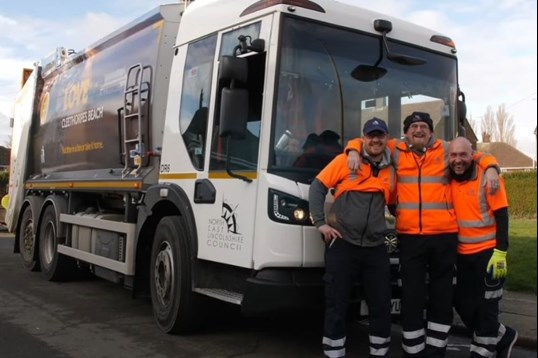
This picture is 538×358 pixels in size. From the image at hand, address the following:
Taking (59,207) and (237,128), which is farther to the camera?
(59,207)

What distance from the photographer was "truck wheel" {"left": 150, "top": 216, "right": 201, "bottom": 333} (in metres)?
5.38

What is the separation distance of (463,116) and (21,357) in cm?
450

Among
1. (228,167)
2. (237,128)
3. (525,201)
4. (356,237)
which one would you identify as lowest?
(356,237)

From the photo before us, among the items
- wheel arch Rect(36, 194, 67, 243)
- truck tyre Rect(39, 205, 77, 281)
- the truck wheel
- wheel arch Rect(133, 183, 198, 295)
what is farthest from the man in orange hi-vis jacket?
truck tyre Rect(39, 205, 77, 281)

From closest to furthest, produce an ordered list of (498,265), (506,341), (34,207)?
(498,265) → (506,341) → (34,207)

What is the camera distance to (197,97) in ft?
17.8

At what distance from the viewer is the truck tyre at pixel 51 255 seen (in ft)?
29.1

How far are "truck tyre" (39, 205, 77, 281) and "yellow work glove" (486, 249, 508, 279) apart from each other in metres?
6.44

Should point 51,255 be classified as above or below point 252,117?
below

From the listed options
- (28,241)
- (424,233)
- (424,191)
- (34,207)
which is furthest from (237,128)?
(28,241)

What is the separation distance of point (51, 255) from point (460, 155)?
6.81 metres

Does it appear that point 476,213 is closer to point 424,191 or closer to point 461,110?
point 424,191

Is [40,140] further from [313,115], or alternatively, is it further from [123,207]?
[313,115]

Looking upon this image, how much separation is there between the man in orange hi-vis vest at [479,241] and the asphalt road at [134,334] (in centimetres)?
105
